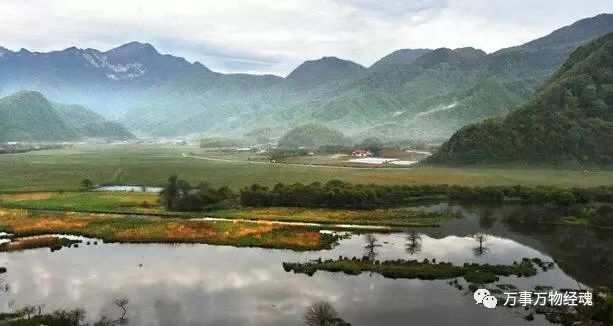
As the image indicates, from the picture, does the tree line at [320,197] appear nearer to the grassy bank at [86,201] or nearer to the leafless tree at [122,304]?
the grassy bank at [86,201]

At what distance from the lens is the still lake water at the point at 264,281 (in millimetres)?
52844

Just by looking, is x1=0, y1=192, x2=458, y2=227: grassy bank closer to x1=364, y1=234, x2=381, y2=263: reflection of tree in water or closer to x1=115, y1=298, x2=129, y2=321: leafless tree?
x1=364, y1=234, x2=381, y2=263: reflection of tree in water

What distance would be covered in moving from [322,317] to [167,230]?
160 ft

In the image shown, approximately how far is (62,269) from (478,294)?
54480 mm

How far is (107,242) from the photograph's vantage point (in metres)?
84.0

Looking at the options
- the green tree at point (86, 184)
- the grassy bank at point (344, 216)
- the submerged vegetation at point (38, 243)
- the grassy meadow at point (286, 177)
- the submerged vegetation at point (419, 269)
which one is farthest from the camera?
the grassy meadow at point (286, 177)

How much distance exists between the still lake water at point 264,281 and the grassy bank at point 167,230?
3199 millimetres

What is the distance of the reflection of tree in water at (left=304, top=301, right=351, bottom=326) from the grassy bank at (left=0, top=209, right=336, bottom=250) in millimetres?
26273

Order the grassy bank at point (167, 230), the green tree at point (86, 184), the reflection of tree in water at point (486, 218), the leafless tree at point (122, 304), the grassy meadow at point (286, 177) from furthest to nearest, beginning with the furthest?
the grassy meadow at point (286, 177) → the green tree at point (86, 184) → the reflection of tree in water at point (486, 218) → the grassy bank at point (167, 230) → the leafless tree at point (122, 304)

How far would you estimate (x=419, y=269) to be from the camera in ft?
217

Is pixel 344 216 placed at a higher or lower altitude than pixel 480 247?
higher

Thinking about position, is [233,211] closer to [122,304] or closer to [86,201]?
[86,201]

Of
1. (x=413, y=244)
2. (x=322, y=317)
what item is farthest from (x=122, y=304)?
(x=413, y=244)

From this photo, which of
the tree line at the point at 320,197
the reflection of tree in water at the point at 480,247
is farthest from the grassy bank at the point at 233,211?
the reflection of tree in water at the point at 480,247
